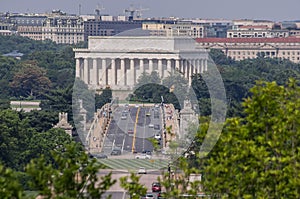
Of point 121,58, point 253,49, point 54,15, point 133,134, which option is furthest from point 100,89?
point 54,15

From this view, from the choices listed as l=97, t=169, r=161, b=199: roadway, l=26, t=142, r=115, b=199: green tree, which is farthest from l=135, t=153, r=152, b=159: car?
l=26, t=142, r=115, b=199: green tree

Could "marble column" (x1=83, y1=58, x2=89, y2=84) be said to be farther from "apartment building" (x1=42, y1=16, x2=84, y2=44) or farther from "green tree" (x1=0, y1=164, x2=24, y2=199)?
"green tree" (x1=0, y1=164, x2=24, y2=199)

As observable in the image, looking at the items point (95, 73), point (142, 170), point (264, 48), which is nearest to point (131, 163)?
point (142, 170)

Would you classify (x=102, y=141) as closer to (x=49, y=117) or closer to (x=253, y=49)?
(x=49, y=117)

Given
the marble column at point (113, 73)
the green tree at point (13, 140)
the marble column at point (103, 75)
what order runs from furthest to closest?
the marble column at point (113, 73)
the marble column at point (103, 75)
the green tree at point (13, 140)

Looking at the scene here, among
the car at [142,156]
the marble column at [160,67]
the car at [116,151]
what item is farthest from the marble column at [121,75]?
the car at [142,156]

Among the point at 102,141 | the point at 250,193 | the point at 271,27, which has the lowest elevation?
the point at 271,27

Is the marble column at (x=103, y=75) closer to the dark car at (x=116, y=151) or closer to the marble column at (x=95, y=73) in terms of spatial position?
the marble column at (x=95, y=73)
